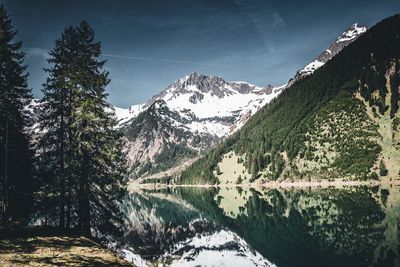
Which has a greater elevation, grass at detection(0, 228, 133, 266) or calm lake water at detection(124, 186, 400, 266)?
grass at detection(0, 228, 133, 266)

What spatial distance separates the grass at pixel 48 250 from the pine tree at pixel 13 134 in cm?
786

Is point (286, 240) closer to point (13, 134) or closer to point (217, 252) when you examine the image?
point (217, 252)

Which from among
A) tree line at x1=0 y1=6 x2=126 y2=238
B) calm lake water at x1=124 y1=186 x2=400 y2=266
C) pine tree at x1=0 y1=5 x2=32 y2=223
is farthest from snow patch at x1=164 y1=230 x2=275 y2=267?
pine tree at x1=0 y1=5 x2=32 y2=223

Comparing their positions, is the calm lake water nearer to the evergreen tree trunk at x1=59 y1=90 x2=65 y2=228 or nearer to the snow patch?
the snow patch

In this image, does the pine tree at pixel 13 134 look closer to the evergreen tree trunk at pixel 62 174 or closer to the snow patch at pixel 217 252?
A: the evergreen tree trunk at pixel 62 174

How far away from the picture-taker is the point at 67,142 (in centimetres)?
4081

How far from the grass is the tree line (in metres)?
Result: 6.32

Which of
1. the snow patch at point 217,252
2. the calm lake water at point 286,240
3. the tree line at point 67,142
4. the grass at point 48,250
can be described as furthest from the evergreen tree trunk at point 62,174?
the snow patch at point 217,252

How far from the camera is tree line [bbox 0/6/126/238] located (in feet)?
129

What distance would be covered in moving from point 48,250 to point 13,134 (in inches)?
932

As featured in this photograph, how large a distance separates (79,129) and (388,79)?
201556mm

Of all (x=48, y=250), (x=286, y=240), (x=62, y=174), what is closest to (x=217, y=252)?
(x=286, y=240)

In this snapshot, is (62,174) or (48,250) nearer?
(48,250)

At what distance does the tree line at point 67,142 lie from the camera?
39375 millimetres
